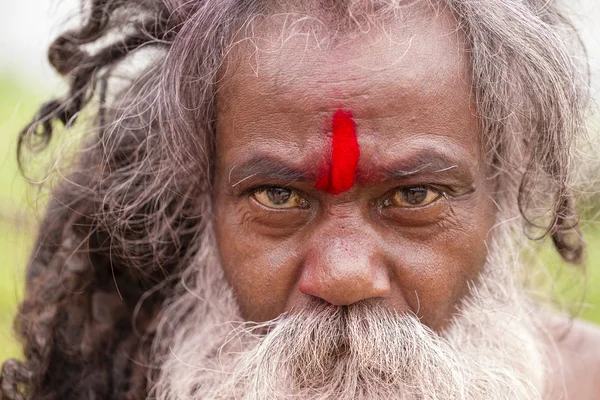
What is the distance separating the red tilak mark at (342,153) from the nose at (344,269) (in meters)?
0.12

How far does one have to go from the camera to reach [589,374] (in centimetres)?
278

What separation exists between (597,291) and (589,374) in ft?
5.22

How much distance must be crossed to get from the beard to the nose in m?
0.06

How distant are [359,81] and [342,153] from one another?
171 mm

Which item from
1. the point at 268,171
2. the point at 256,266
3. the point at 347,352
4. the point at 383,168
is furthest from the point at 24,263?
the point at 383,168

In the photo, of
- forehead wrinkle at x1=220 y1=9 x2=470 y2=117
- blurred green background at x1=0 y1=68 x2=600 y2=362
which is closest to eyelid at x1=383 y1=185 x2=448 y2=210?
forehead wrinkle at x1=220 y1=9 x2=470 y2=117

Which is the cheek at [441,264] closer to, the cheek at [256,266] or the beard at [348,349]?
the beard at [348,349]

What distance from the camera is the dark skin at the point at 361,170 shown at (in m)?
1.91

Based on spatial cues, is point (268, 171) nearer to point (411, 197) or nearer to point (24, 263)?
point (411, 197)

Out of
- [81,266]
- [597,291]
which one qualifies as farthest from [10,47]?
[597,291]

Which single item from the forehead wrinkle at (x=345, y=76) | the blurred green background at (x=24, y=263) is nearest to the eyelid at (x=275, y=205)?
the forehead wrinkle at (x=345, y=76)

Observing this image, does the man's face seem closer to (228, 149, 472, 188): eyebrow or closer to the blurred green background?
(228, 149, 472, 188): eyebrow

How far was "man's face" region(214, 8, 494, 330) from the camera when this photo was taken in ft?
6.27

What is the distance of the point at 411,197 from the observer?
2020mm
